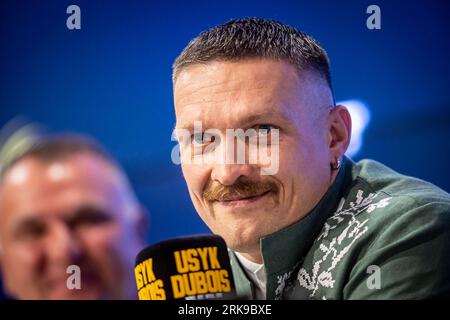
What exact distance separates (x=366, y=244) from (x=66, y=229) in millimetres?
883

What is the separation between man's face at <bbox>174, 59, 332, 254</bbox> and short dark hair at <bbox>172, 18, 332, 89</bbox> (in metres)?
0.02

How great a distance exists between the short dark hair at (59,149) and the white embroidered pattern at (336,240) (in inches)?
27.3

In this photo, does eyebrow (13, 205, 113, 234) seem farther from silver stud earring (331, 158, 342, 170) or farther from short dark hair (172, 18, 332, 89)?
silver stud earring (331, 158, 342, 170)

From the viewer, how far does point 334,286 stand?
1.41 m

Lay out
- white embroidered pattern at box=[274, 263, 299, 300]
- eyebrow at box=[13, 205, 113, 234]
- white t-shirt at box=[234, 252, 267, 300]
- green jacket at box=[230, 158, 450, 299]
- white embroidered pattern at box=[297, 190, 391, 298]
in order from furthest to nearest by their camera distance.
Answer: eyebrow at box=[13, 205, 113, 234]
white t-shirt at box=[234, 252, 267, 300]
white embroidered pattern at box=[274, 263, 299, 300]
white embroidered pattern at box=[297, 190, 391, 298]
green jacket at box=[230, 158, 450, 299]

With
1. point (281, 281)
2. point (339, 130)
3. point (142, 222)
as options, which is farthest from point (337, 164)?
point (142, 222)

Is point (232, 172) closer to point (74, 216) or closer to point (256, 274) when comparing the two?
point (256, 274)

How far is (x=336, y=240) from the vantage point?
1.46 metres

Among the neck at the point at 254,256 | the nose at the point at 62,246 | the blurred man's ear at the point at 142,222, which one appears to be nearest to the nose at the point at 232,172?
the neck at the point at 254,256

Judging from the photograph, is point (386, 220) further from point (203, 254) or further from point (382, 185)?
point (203, 254)

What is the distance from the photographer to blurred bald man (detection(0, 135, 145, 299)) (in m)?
1.75

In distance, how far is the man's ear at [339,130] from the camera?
1.59m

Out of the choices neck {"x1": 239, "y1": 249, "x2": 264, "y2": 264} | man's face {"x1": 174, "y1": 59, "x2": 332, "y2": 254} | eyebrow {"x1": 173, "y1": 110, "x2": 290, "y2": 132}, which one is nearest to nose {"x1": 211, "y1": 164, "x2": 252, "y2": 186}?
man's face {"x1": 174, "y1": 59, "x2": 332, "y2": 254}

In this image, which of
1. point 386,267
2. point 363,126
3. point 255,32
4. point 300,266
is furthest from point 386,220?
point 255,32
